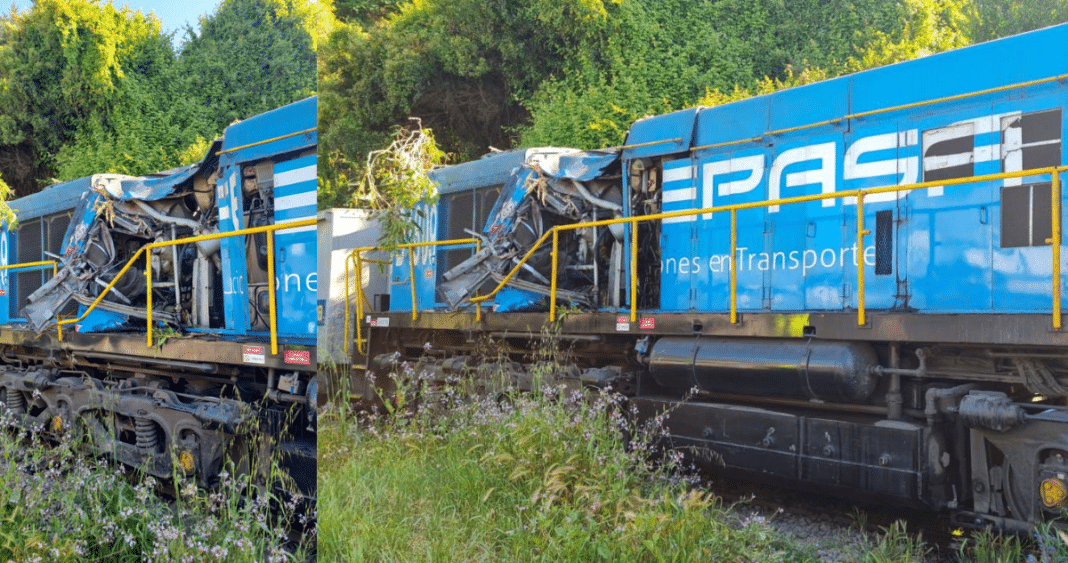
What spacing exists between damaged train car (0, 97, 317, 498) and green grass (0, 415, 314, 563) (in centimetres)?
32

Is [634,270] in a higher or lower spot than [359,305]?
higher

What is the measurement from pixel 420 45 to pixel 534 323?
1.77 meters

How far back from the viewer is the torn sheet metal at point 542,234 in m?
4.82

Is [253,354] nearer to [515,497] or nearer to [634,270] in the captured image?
[515,497]

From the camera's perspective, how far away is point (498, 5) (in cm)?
380

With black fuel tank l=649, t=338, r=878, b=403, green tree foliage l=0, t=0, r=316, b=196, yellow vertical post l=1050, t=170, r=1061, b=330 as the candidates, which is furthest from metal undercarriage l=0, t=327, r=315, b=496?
yellow vertical post l=1050, t=170, r=1061, b=330

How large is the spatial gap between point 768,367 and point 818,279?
3.02 feet

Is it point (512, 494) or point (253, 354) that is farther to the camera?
point (253, 354)

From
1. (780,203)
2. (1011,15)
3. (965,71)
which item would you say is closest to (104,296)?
(780,203)

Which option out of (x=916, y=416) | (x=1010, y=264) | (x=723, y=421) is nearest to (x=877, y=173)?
(x=1010, y=264)

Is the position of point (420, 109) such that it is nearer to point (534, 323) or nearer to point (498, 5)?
point (498, 5)

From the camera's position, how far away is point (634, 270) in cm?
495

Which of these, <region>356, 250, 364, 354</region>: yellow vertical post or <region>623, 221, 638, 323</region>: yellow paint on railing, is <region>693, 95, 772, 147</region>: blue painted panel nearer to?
<region>623, 221, 638, 323</region>: yellow paint on railing

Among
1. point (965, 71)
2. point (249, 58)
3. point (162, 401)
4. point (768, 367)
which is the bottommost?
point (162, 401)
